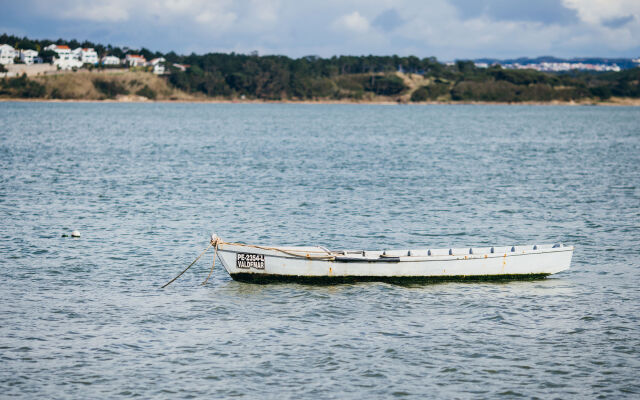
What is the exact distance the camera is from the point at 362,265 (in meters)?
24.9

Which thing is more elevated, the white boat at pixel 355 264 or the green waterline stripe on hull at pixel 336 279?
the white boat at pixel 355 264

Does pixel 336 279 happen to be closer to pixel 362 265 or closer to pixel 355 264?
pixel 355 264

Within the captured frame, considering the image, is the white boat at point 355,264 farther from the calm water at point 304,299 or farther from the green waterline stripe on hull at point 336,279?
the calm water at point 304,299

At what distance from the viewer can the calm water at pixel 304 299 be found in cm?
1744

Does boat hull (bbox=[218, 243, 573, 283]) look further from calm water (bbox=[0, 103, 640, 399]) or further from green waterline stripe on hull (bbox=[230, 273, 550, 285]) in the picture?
calm water (bbox=[0, 103, 640, 399])

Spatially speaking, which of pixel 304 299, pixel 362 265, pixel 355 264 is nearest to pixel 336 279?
pixel 355 264

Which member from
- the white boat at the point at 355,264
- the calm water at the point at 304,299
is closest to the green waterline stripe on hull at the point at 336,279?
the white boat at the point at 355,264

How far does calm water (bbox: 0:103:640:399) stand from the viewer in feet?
57.2

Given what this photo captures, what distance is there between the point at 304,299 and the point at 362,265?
255 cm

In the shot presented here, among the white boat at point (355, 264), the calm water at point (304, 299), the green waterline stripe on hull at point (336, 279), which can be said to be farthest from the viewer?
the green waterline stripe on hull at point (336, 279)

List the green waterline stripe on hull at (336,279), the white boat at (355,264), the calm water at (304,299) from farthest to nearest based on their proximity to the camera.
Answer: the green waterline stripe on hull at (336,279), the white boat at (355,264), the calm water at (304,299)

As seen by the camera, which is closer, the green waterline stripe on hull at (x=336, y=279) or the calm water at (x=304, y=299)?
the calm water at (x=304, y=299)

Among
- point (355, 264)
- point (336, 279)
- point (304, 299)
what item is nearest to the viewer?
point (304, 299)

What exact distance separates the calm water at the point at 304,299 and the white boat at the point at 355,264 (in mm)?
468
